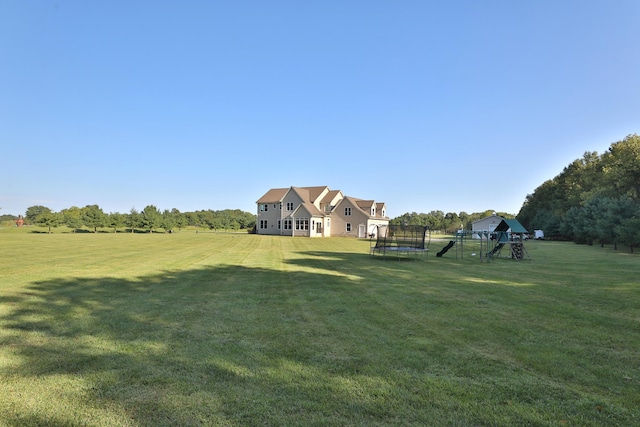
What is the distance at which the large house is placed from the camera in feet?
155

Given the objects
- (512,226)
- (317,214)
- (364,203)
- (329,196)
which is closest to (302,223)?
(317,214)

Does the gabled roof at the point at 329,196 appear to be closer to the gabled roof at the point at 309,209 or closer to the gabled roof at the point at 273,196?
the gabled roof at the point at 309,209

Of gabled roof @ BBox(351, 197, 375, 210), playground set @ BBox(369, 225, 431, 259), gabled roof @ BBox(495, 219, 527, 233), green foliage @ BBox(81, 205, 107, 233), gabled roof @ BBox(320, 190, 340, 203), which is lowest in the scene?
playground set @ BBox(369, 225, 431, 259)

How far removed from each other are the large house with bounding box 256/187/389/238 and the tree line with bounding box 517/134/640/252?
23.0 m

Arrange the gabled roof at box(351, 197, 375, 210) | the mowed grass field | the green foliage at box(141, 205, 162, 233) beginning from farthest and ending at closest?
the green foliage at box(141, 205, 162, 233), the gabled roof at box(351, 197, 375, 210), the mowed grass field

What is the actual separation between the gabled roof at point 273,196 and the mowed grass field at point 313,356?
44502 mm

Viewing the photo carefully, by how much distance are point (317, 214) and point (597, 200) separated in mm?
31305

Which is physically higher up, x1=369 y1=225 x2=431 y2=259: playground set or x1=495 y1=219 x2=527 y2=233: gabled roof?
x1=495 y1=219 x2=527 y2=233: gabled roof

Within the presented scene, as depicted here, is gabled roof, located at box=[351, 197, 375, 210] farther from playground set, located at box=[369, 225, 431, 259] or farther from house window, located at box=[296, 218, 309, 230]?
playground set, located at box=[369, 225, 431, 259]

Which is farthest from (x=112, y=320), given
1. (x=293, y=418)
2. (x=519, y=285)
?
(x=519, y=285)

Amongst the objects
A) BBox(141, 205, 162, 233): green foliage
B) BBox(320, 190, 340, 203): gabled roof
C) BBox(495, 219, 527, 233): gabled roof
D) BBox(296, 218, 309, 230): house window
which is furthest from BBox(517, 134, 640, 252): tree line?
BBox(141, 205, 162, 233): green foliage

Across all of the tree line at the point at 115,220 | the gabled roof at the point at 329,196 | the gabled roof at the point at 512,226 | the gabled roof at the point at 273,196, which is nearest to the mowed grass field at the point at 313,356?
the gabled roof at the point at 512,226

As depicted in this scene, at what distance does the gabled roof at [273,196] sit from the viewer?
53.4 metres

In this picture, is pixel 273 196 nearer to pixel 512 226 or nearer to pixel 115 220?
pixel 115 220
